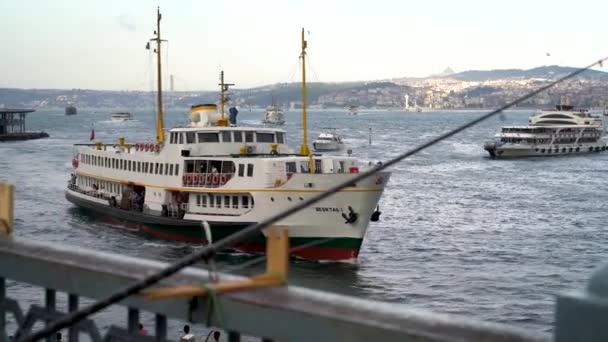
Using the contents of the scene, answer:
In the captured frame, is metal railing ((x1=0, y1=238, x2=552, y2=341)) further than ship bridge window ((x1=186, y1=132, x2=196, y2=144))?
No

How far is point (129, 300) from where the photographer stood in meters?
2.52

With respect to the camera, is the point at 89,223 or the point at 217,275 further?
the point at 89,223

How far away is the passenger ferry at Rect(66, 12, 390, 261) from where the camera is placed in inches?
789

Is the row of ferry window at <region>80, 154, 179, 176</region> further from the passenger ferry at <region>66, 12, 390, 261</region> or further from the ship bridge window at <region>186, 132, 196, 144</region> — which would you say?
the ship bridge window at <region>186, 132, 196, 144</region>

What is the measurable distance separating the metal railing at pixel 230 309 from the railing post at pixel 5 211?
0.05 m

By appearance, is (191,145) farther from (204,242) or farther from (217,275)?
(217,275)

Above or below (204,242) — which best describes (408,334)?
above

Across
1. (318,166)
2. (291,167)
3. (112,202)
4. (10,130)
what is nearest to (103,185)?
(112,202)

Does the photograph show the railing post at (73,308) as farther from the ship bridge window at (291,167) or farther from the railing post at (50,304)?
the ship bridge window at (291,167)

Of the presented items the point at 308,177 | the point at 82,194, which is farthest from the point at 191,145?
the point at 82,194

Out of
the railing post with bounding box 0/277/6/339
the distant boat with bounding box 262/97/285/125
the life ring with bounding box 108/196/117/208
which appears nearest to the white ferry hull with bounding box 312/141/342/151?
the distant boat with bounding box 262/97/285/125

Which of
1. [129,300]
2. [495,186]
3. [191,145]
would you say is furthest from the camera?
[495,186]

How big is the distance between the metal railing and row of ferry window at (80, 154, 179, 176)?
20151 millimetres

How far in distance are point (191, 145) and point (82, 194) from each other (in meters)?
7.56
